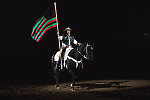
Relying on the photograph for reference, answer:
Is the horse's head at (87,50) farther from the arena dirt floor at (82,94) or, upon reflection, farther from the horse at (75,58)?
the arena dirt floor at (82,94)

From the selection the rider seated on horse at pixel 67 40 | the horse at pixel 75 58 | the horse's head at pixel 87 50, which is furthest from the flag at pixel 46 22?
the horse's head at pixel 87 50

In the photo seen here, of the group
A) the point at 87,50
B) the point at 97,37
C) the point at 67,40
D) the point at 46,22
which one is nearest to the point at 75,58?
the point at 87,50

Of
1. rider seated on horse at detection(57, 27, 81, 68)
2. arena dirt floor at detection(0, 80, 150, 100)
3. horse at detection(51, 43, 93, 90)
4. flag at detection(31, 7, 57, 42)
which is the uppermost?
flag at detection(31, 7, 57, 42)

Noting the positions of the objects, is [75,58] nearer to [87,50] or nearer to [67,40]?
[87,50]

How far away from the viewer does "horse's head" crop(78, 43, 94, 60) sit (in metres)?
12.1

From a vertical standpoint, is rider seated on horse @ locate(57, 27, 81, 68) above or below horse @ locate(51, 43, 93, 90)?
above

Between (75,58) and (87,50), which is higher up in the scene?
(87,50)

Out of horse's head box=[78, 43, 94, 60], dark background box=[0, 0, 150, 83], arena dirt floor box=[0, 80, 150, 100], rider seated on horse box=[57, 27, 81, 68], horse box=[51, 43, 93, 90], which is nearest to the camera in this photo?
arena dirt floor box=[0, 80, 150, 100]

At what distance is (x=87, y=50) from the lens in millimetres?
12164

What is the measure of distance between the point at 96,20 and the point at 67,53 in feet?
50.5

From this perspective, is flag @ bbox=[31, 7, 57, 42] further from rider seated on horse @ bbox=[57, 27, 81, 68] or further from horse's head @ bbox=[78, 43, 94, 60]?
horse's head @ bbox=[78, 43, 94, 60]

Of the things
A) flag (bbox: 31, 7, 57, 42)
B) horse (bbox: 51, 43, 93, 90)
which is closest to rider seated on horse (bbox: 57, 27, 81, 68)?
horse (bbox: 51, 43, 93, 90)

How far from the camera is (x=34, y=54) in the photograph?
2867 centimetres

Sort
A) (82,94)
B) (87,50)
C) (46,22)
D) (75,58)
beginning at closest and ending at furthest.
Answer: (82,94) < (87,50) < (75,58) < (46,22)
